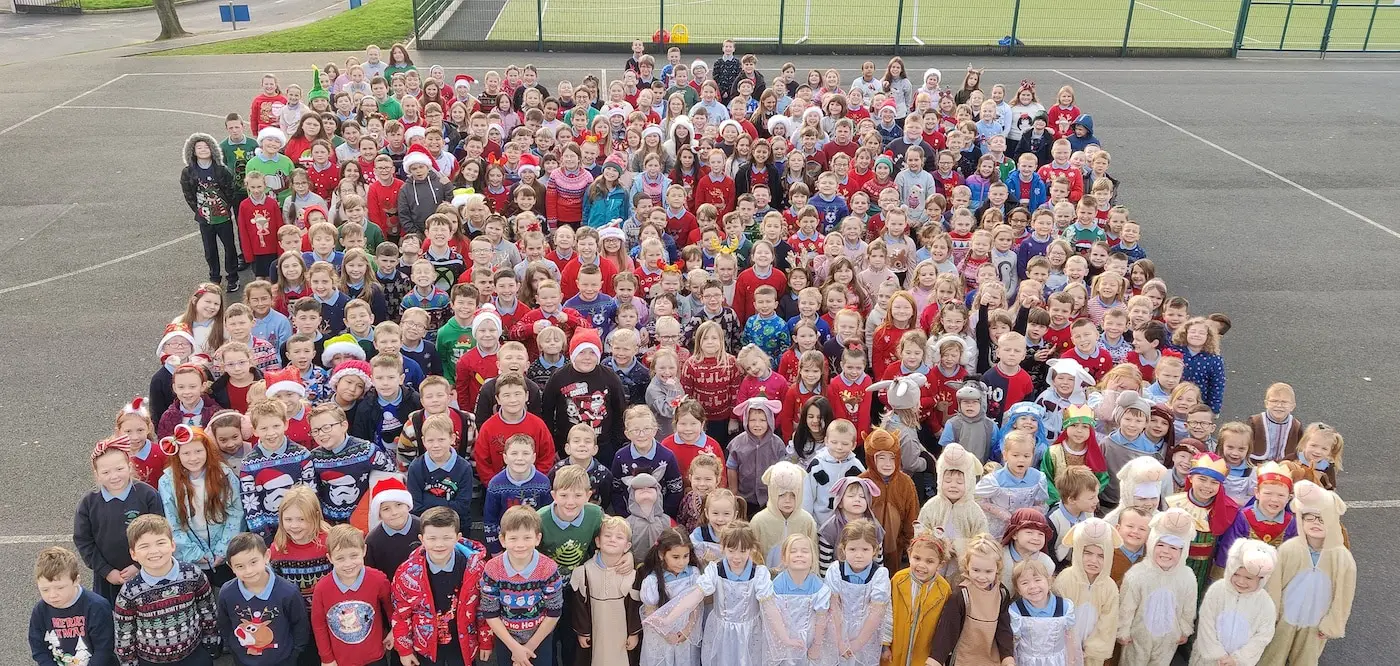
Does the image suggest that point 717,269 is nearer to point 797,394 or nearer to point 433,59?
point 797,394

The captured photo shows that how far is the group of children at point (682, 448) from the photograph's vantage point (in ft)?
19.0

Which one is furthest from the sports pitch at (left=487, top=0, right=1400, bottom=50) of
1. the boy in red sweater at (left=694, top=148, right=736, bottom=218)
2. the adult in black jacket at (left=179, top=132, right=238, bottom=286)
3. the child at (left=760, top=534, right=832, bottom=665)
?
the child at (left=760, top=534, right=832, bottom=665)

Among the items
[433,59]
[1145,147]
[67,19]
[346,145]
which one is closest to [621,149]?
[346,145]

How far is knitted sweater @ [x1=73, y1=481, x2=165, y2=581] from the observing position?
6.15 metres

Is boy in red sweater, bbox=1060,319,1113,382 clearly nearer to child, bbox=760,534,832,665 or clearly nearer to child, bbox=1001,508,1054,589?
child, bbox=1001,508,1054,589

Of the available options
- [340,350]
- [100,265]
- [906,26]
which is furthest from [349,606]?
[906,26]

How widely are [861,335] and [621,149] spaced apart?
17.3 ft

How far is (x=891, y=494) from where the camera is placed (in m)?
6.92

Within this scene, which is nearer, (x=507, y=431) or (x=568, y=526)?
(x=568, y=526)

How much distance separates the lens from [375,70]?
16.8 metres

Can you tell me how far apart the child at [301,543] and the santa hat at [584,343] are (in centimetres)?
234

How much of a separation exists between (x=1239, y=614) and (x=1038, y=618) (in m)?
1.34

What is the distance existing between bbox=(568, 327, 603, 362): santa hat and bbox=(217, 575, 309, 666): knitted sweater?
2.80m

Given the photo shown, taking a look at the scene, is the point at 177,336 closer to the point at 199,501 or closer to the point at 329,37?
the point at 199,501
